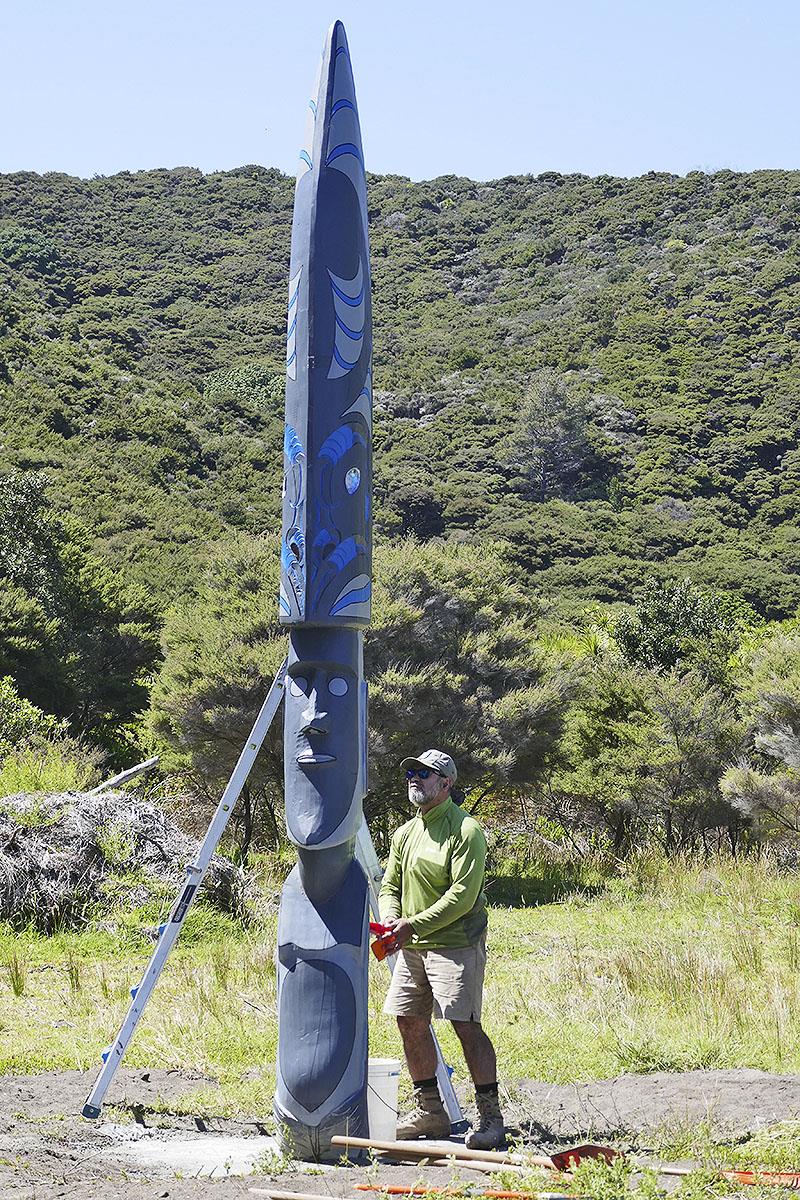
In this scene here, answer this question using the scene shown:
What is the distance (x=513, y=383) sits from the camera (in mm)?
54500

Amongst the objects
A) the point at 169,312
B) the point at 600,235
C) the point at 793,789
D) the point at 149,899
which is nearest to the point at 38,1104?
the point at 149,899

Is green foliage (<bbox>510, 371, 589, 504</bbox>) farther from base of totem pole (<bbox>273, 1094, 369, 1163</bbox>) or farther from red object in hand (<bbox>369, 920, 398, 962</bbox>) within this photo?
base of totem pole (<bbox>273, 1094, 369, 1163</bbox>)

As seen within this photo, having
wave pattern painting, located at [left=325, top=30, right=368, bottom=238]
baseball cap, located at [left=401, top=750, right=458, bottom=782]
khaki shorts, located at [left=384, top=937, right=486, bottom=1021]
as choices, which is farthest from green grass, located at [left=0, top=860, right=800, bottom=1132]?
wave pattern painting, located at [left=325, top=30, right=368, bottom=238]

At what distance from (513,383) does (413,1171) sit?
170ft

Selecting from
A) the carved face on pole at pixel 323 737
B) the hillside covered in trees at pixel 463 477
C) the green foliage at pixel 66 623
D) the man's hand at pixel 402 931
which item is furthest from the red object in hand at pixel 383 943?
the green foliage at pixel 66 623

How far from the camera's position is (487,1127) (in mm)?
5023

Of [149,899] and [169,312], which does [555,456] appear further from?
[149,899]

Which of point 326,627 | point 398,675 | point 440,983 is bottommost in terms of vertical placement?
point 440,983

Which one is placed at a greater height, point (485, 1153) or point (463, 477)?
point (463, 477)

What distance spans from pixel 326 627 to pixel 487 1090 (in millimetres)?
2150

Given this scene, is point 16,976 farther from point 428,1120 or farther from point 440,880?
point 440,880

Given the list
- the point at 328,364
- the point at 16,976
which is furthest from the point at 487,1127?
the point at 16,976

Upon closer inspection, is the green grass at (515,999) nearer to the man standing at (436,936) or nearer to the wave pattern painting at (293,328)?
the man standing at (436,936)

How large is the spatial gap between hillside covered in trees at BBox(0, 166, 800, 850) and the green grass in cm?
481
